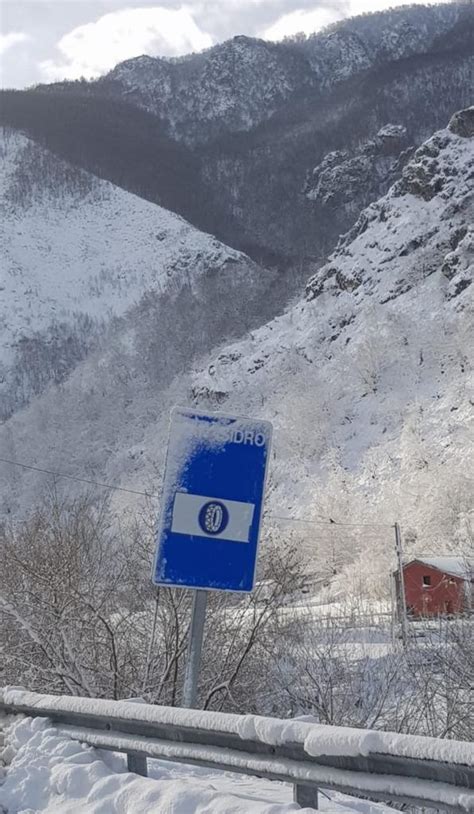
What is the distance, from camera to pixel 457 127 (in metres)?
101

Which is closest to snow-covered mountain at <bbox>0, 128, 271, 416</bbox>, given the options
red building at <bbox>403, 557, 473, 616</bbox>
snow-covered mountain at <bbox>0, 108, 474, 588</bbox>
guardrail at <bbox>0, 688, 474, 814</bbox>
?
snow-covered mountain at <bbox>0, 108, 474, 588</bbox>

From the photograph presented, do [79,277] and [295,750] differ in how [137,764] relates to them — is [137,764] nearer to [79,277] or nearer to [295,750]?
[295,750]

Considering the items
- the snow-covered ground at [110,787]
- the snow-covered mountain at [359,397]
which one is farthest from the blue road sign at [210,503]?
the snow-covered mountain at [359,397]

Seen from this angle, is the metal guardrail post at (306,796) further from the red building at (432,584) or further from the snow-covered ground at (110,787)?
the red building at (432,584)

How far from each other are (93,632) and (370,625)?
21.8 m

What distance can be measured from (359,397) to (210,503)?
72327 mm

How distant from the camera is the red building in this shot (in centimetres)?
3825

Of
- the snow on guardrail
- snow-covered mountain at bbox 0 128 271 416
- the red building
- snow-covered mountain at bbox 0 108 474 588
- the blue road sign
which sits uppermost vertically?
snow-covered mountain at bbox 0 128 271 416

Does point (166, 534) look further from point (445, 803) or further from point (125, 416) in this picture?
point (125, 416)

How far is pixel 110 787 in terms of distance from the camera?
4.32 meters

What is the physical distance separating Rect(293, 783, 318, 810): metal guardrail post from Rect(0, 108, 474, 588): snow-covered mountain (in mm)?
42454

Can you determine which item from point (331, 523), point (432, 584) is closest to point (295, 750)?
point (432, 584)

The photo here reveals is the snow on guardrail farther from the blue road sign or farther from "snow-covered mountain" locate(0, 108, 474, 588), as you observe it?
"snow-covered mountain" locate(0, 108, 474, 588)

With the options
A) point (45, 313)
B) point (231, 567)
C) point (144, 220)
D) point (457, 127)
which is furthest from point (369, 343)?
point (144, 220)
